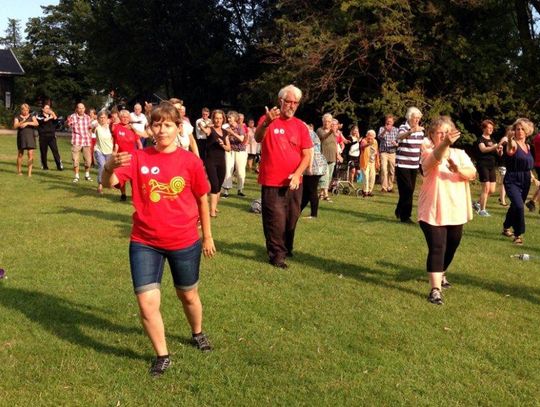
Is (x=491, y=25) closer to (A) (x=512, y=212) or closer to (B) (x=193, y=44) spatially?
(A) (x=512, y=212)

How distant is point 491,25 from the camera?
2106cm

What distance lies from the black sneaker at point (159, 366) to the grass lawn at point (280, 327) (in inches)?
2.0

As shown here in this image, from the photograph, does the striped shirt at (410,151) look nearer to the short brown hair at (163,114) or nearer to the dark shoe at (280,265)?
the dark shoe at (280,265)

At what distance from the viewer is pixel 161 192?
12.8 feet

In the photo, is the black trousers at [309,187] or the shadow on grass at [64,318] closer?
the shadow on grass at [64,318]

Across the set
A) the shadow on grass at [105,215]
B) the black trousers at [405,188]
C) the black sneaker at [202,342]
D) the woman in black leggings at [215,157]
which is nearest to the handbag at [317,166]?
the black trousers at [405,188]

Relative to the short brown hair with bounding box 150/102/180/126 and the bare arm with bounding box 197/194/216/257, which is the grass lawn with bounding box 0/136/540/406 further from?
the short brown hair with bounding box 150/102/180/126

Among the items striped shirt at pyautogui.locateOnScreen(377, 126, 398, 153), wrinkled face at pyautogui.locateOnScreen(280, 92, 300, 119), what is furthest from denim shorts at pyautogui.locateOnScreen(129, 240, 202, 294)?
striped shirt at pyautogui.locateOnScreen(377, 126, 398, 153)

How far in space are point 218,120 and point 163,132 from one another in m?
6.50

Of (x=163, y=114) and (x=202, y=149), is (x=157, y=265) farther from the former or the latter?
(x=202, y=149)

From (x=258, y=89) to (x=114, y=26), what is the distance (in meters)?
18.4

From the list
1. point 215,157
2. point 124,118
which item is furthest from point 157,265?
point 124,118

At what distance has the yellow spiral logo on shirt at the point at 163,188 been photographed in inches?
153

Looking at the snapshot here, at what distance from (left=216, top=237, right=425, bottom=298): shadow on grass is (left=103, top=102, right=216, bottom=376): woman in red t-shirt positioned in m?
3.10
